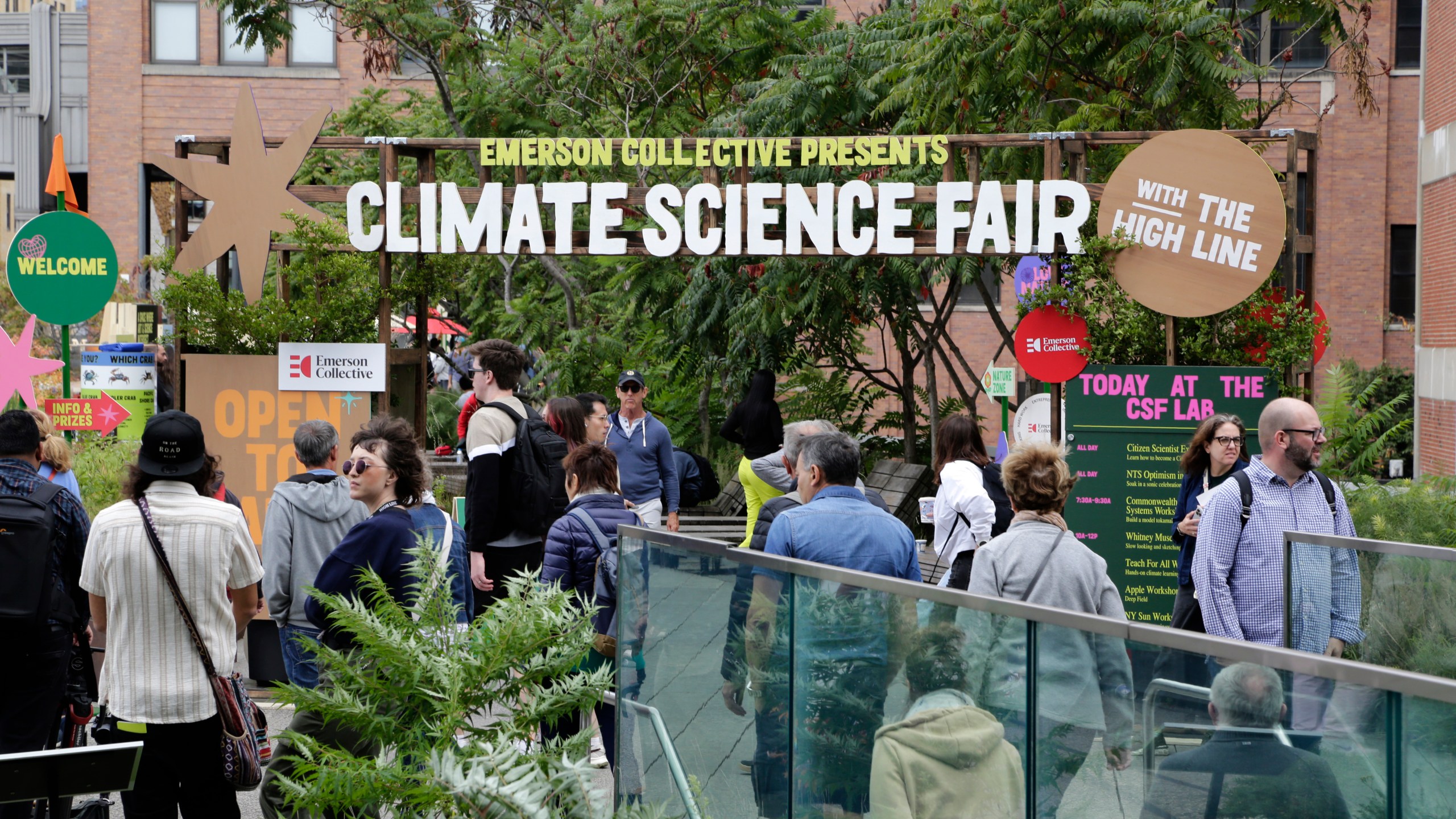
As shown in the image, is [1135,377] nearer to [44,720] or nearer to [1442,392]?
[44,720]

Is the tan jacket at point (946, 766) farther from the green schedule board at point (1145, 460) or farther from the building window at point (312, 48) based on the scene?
the building window at point (312, 48)

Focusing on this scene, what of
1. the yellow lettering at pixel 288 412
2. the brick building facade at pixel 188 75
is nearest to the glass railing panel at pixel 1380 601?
the yellow lettering at pixel 288 412

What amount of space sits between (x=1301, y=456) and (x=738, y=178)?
6.75 metres

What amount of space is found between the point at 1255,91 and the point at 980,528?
20.9m

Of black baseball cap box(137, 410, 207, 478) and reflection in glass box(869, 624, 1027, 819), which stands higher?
black baseball cap box(137, 410, 207, 478)

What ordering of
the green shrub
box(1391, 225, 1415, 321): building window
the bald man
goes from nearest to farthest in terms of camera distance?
1. the bald man
2. the green shrub
3. box(1391, 225, 1415, 321): building window

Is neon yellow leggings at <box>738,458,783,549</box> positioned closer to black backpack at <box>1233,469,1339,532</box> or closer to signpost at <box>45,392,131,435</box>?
black backpack at <box>1233,469,1339,532</box>

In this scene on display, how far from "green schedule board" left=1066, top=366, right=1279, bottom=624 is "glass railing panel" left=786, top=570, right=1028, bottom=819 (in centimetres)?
654

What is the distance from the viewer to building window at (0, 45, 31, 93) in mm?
52781

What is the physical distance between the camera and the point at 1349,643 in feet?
19.4

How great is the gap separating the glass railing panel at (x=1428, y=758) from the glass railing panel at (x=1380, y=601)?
318 cm

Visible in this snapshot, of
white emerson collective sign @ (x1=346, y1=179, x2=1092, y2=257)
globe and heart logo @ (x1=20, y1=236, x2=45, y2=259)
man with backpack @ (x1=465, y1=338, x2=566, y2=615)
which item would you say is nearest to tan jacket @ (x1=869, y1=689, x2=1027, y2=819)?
man with backpack @ (x1=465, y1=338, x2=566, y2=615)

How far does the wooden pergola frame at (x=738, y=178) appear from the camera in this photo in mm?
10727

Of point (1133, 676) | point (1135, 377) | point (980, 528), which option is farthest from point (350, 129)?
point (1133, 676)
